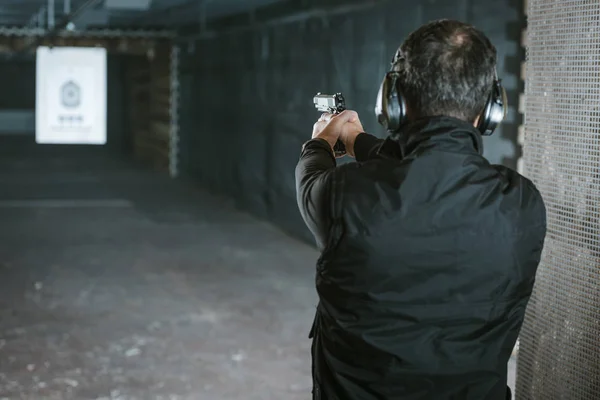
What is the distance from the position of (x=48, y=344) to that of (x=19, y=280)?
143cm

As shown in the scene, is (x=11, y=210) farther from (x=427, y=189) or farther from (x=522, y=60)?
(x=427, y=189)

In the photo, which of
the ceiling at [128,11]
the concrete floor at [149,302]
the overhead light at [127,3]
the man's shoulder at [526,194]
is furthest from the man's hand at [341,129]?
the overhead light at [127,3]

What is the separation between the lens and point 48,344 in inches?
159

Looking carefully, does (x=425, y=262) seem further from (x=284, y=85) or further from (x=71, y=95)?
(x=71, y=95)

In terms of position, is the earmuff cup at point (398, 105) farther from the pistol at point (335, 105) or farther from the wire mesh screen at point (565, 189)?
the wire mesh screen at point (565, 189)

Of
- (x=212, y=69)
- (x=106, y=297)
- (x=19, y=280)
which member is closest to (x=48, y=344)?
(x=106, y=297)

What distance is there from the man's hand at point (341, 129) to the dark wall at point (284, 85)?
2657mm

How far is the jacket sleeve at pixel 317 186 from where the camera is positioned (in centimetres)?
125

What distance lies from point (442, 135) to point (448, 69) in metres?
0.10

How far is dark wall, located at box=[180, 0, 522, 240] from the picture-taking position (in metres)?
4.30

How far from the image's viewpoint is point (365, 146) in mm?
1489

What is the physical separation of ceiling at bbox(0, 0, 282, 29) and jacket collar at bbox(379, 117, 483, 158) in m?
6.22

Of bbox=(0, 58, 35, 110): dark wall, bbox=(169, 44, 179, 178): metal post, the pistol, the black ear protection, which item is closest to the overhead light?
bbox=(169, 44, 179, 178): metal post

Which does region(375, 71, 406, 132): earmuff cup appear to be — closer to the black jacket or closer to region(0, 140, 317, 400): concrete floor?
the black jacket
